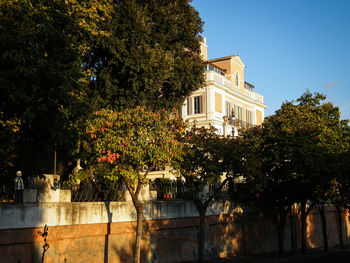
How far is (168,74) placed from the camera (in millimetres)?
27047

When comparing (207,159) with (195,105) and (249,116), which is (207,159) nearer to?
(195,105)

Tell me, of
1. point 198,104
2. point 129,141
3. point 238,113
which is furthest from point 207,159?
point 238,113

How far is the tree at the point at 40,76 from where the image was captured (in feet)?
36.3

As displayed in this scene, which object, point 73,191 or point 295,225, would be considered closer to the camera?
point 73,191

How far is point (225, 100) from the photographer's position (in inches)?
1708

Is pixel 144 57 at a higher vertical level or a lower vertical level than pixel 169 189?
higher

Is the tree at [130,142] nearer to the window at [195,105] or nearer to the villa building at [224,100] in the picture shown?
the villa building at [224,100]

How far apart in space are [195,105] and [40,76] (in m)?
30.8

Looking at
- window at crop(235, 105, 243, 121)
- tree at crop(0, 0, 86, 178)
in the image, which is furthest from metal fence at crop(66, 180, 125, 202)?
window at crop(235, 105, 243, 121)

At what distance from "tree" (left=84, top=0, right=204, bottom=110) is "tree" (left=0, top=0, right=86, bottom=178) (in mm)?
10741

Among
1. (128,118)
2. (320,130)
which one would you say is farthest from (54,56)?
(320,130)

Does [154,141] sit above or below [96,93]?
below

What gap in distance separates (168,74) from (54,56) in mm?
14864

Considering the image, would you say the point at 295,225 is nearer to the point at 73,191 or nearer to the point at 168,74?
the point at 168,74
